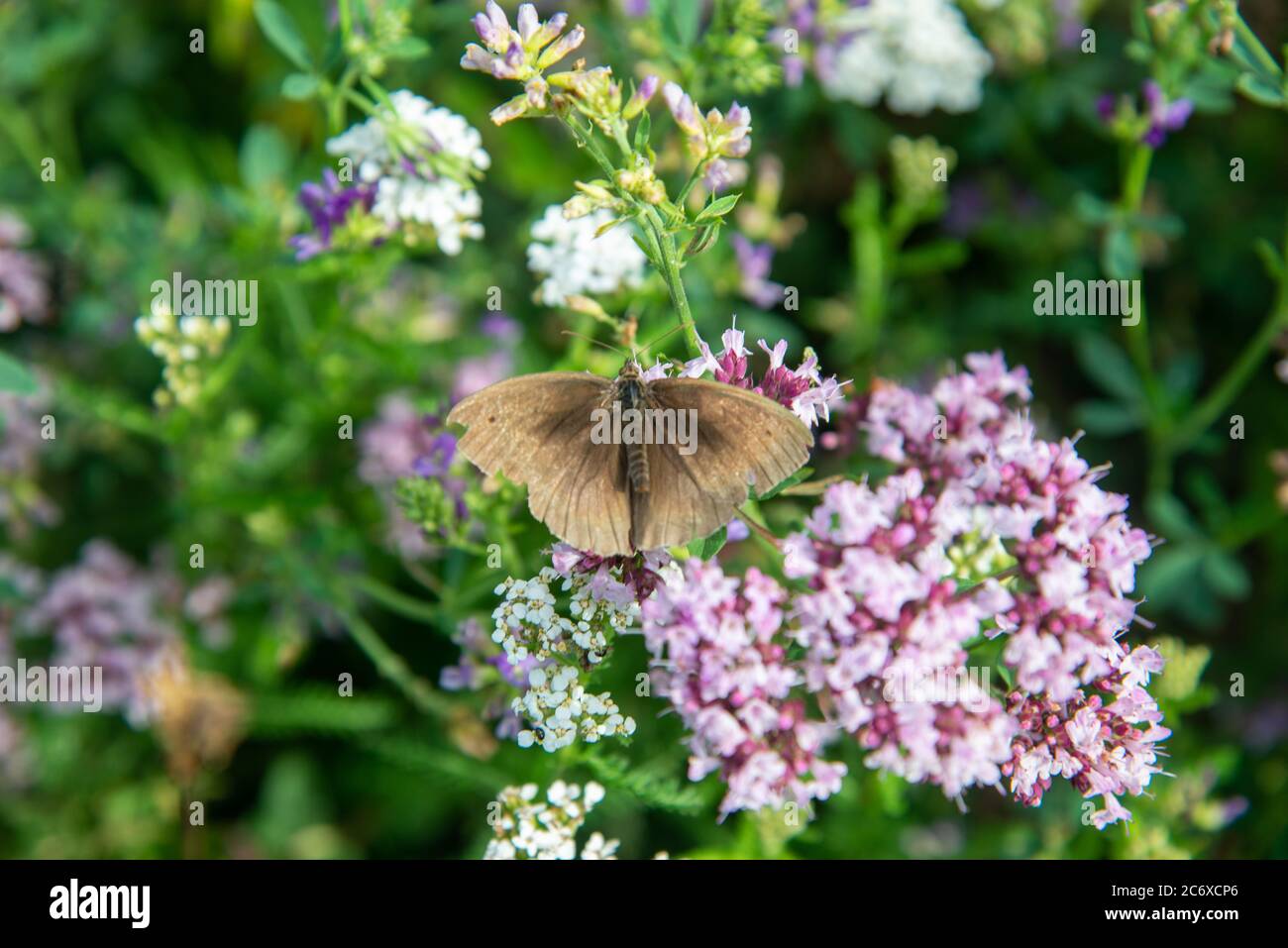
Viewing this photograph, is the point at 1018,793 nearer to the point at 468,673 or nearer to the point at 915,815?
the point at 468,673

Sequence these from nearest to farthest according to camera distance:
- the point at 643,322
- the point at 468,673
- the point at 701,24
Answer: the point at 468,673 < the point at 643,322 < the point at 701,24

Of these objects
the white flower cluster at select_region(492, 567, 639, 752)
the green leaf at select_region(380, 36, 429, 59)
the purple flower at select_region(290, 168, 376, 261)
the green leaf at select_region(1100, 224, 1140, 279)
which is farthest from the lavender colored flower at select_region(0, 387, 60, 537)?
the green leaf at select_region(1100, 224, 1140, 279)

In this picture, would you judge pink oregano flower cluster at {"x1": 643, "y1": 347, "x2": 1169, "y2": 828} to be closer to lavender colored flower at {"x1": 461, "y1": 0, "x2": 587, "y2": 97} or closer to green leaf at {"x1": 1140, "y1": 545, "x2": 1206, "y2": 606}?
lavender colored flower at {"x1": 461, "y1": 0, "x2": 587, "y2": 97}

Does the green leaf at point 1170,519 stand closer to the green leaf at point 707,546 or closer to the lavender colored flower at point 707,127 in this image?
the green leaf at point 707,546

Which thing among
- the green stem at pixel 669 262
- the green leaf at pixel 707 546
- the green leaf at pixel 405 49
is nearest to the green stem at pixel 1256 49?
the green stem at pixel 669 262

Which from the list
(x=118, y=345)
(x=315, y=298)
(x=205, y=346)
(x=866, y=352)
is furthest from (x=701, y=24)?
(x=118, y=345)
